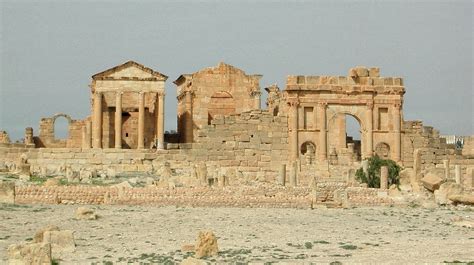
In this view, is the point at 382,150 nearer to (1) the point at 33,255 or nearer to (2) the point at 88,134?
(2) the point at 88,134

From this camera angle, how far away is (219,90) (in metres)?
46.7

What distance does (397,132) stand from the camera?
40.2m

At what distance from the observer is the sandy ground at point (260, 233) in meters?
14.7

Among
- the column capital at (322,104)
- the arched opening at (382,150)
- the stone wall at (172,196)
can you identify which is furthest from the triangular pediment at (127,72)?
the stone wall at (172,196)

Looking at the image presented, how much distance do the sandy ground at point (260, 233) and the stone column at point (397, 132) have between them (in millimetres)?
15537

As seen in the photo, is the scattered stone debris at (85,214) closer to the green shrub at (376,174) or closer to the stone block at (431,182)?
the stone block at (431,182)

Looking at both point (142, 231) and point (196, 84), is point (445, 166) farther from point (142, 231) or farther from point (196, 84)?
point (142, 231)

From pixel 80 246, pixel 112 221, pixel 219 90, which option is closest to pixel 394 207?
pixel 112 221

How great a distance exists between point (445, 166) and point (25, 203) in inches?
814

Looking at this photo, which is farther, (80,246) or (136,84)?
(136,84)

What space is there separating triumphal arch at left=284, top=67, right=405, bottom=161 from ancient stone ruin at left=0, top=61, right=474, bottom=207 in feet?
0.15

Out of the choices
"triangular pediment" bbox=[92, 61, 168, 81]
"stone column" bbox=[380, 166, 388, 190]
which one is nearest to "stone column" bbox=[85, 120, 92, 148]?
"triangular pediment" bbox=[92, 61, 168, 81]

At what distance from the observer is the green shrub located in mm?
31859

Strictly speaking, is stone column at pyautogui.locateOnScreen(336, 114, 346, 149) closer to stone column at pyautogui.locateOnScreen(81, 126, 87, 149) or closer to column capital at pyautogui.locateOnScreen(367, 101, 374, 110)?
column capital at pyautogui.locateOnScreen(367, 101, 374, 110)
